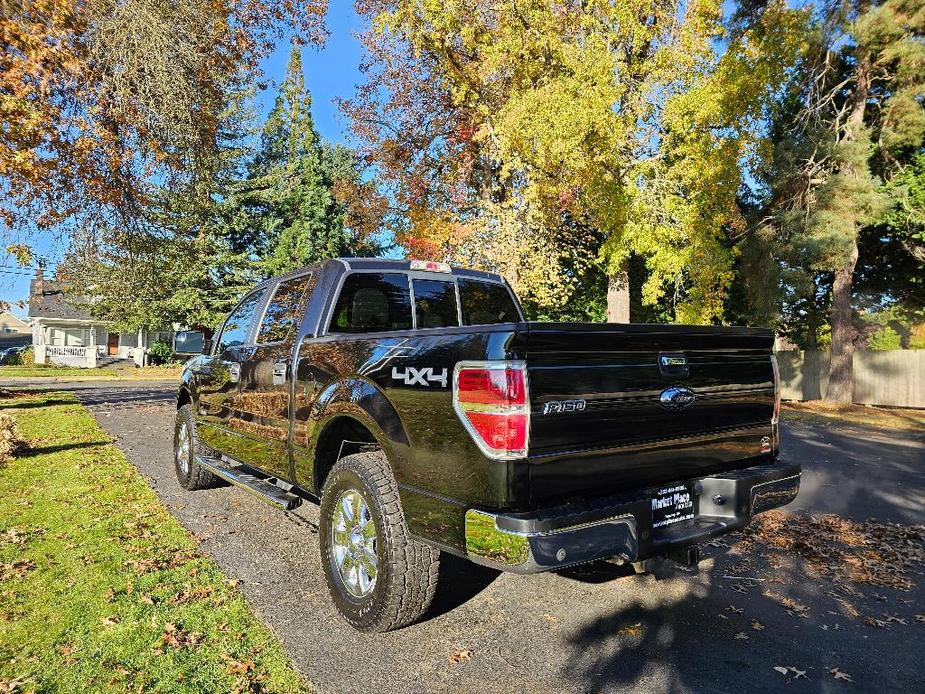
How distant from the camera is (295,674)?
112 inches

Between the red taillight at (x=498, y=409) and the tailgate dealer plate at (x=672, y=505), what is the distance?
2.87ft

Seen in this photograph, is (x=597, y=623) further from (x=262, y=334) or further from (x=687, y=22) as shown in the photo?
(x=687, y=22)

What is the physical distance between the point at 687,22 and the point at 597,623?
14277 mm

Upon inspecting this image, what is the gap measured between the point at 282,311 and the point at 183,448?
291cm

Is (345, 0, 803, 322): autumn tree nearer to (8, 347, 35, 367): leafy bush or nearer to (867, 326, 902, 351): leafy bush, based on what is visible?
(8, 347, 35, 367): leafy bush

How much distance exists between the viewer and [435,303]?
4.57 metres

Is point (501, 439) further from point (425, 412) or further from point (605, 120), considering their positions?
point (605, 120)

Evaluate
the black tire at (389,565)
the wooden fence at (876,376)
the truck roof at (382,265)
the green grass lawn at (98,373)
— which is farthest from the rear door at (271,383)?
the green grass lawn at (98,373)

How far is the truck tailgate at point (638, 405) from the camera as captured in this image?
2580 mm

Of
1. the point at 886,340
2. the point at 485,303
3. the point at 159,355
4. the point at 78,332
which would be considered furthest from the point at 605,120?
the point at 886,340

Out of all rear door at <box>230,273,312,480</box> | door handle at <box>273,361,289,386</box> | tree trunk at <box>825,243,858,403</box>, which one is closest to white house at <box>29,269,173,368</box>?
tree trunk at <box>825,243,858,403</box>

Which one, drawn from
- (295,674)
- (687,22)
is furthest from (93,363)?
(295,674)

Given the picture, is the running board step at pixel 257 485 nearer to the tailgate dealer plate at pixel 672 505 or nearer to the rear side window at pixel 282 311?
the rear side window at pixel 282 311

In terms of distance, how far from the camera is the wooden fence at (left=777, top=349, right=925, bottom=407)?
20234mm
